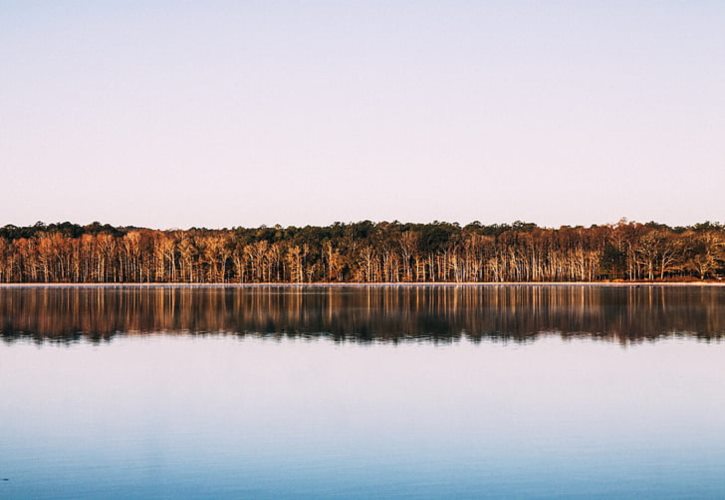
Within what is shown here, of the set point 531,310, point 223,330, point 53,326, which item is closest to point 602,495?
point 223,330

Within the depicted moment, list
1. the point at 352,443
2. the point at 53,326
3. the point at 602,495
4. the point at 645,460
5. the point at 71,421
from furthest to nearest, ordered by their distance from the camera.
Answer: the point at 53,326
the point at 71,421
the point at 352,443
the point at 645,460
the point at 602,495

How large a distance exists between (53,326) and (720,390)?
34.7 meters

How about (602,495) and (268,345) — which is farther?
(268,345)

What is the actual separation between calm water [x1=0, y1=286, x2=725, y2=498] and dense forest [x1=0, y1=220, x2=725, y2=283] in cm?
9426

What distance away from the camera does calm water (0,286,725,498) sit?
1402cm

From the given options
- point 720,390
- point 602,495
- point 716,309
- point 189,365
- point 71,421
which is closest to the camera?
point 602,495

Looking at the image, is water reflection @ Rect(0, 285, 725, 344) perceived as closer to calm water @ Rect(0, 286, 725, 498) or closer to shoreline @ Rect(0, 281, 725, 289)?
calm water @ Rect(0, 286, 725, 498)

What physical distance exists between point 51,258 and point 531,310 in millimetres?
106813

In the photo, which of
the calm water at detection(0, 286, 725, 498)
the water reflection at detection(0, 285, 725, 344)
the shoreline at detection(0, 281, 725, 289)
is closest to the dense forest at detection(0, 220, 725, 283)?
the shoreline at detection(0, 281, 725, 289)

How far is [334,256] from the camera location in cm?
14125

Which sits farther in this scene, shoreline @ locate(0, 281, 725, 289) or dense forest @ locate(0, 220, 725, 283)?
dense forest @ locate(0, 220, 725, 283)

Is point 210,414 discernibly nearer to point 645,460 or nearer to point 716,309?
point 645,460

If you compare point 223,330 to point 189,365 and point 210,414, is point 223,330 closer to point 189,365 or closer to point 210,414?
point 189,365

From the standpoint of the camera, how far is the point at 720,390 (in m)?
23.0
